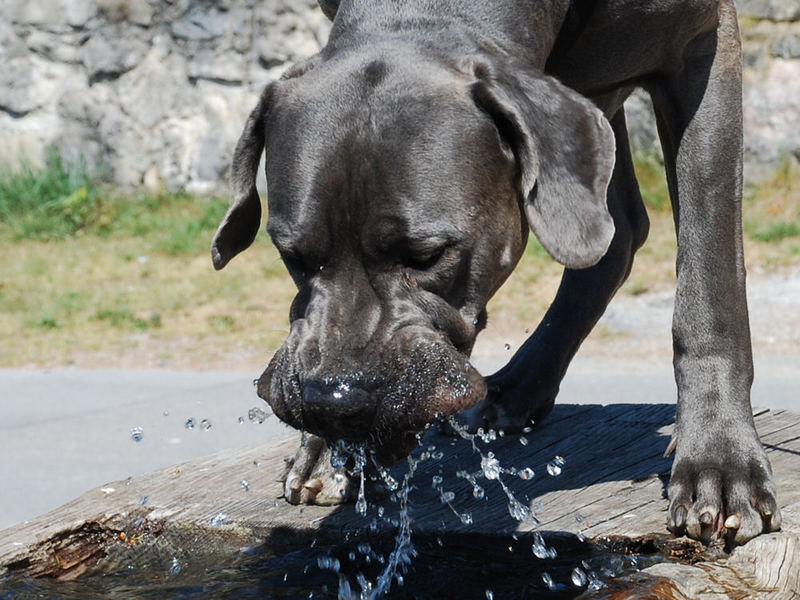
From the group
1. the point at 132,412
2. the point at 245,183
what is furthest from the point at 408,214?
the point at 132,412

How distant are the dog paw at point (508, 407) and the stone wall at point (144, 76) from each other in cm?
733

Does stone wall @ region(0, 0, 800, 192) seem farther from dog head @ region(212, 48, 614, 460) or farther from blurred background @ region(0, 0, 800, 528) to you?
dog head @ region(212, 48, 614, 460)

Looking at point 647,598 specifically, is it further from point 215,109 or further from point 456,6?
point 215,109

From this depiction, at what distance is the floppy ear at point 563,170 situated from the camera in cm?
264

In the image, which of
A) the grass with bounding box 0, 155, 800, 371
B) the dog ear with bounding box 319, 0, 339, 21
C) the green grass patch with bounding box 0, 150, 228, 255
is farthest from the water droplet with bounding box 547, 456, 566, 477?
A: the green grass patch with bounding box 0, 150, 228, 255

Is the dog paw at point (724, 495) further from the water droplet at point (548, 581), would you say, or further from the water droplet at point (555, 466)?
the water droplet at point (555, 466)

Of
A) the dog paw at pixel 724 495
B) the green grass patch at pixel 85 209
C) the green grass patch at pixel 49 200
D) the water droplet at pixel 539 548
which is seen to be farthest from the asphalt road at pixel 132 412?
the green grass patch at pixel 49 200

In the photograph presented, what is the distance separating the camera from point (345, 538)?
124 inches

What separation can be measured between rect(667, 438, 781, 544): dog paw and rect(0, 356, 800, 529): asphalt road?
2330 mm

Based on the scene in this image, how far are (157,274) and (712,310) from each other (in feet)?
22.2

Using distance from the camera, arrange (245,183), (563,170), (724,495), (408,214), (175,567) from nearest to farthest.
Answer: (408,214) < (563,170) < (724,495) < (245,183) < (175,567)

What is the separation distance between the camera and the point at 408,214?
2.54 m

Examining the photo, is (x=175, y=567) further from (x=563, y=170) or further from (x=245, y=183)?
(x=563, y=170)

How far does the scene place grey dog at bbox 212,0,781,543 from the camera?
2.53 meters
